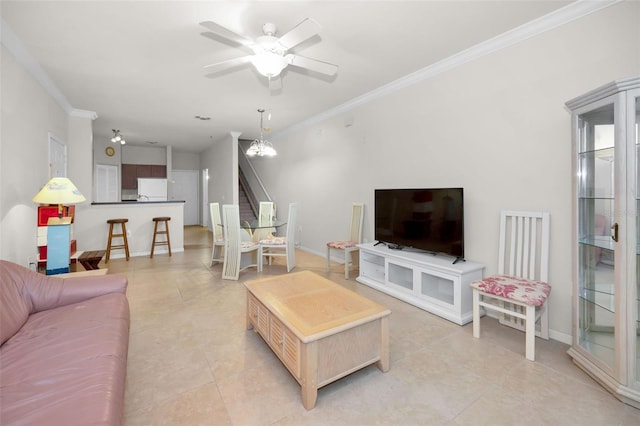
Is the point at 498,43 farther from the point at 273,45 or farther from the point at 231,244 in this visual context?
the point at 231,244

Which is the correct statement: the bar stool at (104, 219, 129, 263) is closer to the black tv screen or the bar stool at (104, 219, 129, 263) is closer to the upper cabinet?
the upper cabinet

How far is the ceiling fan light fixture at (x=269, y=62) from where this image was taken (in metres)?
2.24

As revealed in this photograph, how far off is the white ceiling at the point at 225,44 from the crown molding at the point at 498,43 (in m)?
0.07

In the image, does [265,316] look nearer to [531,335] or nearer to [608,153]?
[531,335]

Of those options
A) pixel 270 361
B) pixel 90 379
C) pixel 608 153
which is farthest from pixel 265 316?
pixel 608 153

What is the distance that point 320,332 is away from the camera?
165 cm

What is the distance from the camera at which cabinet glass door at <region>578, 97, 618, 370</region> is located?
186cm

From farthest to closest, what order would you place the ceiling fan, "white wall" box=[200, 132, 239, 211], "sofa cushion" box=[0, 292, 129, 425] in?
"white wall" box=[200, 132, 239, 211] < the ceiling fan < "sofa cushion" box=[0, 292, 129, 425]

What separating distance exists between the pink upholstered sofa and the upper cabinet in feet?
24.6

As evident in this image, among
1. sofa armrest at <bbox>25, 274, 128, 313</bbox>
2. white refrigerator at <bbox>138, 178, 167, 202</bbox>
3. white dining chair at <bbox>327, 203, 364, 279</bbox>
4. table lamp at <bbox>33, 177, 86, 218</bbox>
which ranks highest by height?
white refrigerator at <bbox>138, 178, 167, 202</bbox>

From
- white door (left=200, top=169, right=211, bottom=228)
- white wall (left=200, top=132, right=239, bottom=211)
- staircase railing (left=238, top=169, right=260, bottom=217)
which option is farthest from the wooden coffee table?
white door (left=200, top=169, right=211, bottom=228)

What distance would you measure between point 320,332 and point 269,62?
6.65 ft

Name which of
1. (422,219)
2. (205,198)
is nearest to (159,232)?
(205,198)

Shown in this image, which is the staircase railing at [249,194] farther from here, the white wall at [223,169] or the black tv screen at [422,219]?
the black tv screen at [422,219]
